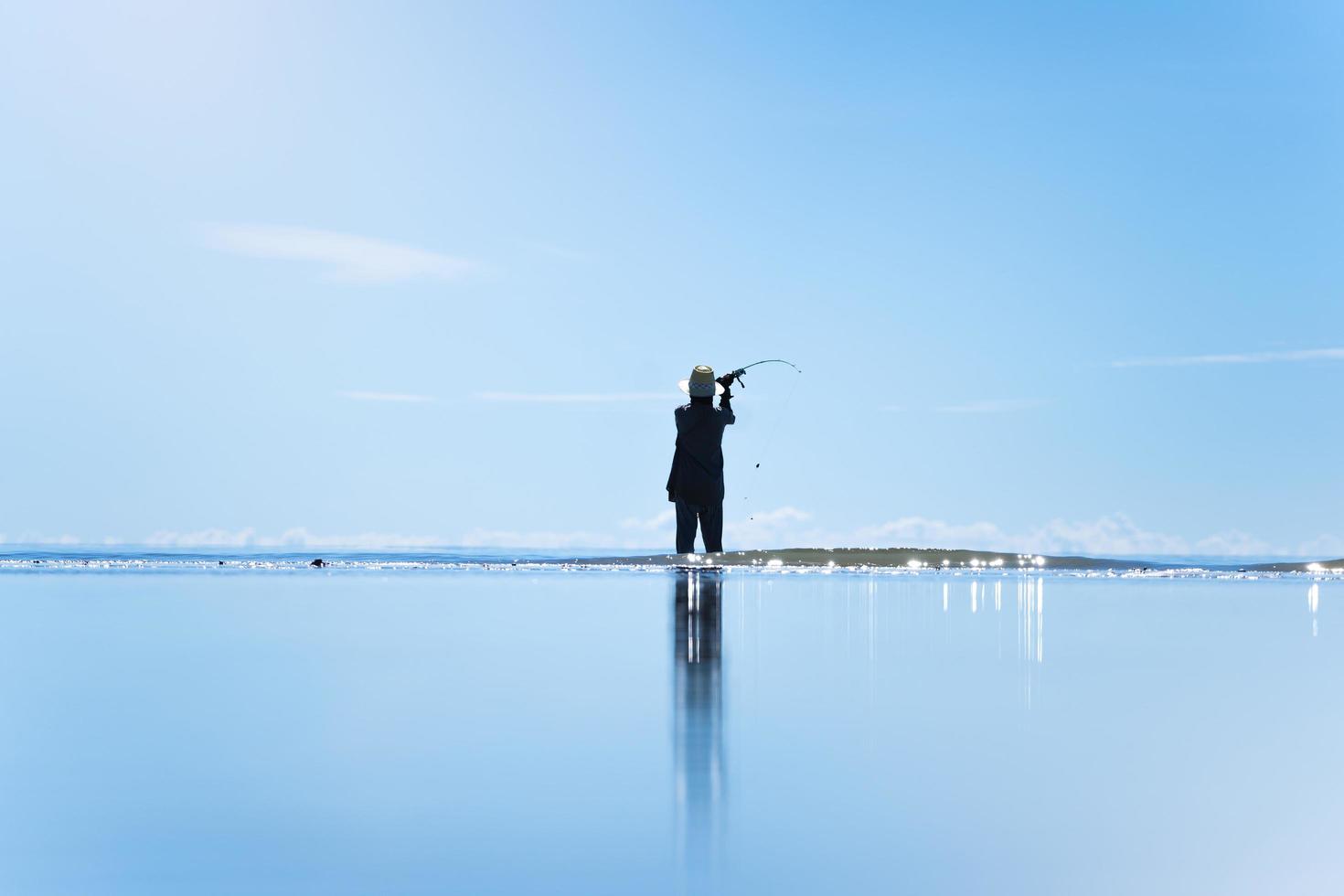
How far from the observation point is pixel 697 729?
3385 mm

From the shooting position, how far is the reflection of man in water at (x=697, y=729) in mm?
2377

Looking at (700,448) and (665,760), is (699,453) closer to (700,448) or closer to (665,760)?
(700,448)

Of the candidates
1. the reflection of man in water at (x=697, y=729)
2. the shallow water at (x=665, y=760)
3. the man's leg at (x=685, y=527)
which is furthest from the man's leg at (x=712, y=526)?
the shallow water at (x=665, y=760)

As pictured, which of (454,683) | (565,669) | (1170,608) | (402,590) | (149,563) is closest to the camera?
(454,683)

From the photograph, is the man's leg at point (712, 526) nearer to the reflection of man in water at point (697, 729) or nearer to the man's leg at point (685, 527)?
the man's leg at point (685, 527)

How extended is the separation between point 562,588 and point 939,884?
819cm

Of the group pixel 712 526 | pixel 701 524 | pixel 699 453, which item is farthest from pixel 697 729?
pixel 701 524

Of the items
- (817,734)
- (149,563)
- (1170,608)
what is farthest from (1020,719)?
(149,563)

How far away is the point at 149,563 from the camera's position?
15.5 metres

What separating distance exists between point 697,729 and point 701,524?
443 inches

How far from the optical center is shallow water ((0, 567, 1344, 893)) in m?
2.16

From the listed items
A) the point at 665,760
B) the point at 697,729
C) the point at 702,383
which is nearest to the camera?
the point at 665,760

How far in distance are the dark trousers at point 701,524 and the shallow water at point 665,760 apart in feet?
25.9

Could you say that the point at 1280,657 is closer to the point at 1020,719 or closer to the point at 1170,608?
the point at 1020,719
